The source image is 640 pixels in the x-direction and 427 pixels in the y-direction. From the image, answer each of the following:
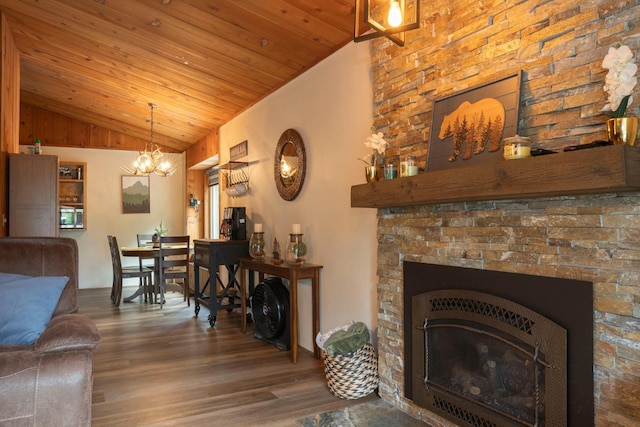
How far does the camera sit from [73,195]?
7.64m

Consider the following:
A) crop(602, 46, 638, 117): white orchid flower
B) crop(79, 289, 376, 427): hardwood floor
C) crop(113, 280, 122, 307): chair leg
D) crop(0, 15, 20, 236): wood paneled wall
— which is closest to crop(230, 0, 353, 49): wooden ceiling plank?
crop(602, 46, 638, 117): white orchid flower

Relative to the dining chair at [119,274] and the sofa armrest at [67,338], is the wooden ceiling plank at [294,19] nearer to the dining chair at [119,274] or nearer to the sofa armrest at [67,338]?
the sofa armrest at [67,338]

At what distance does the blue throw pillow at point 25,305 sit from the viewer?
7.00 feet

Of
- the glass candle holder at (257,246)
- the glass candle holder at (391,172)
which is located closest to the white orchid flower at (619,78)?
the glass candle holder at (391,172)

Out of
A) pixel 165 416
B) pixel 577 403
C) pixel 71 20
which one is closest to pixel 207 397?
pixel 165 416

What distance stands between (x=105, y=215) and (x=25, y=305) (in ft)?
20.0

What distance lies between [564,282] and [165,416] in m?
2.15

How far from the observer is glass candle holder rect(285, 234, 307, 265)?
3.69 meters

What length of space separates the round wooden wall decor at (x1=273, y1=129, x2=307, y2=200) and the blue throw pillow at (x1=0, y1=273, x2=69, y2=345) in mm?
2074

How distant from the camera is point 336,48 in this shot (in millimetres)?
3369

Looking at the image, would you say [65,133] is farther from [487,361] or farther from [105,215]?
[487,361]

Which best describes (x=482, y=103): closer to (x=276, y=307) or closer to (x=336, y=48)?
(x=336, y=48)

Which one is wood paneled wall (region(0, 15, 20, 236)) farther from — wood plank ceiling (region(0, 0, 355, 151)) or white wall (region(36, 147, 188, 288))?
white wall (region(36, 147, 188, 288))

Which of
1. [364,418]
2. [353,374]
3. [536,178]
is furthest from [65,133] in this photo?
[536,178]
